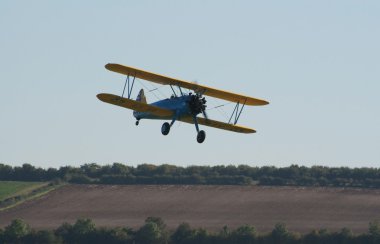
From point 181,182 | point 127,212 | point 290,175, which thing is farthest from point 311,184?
point 127,212

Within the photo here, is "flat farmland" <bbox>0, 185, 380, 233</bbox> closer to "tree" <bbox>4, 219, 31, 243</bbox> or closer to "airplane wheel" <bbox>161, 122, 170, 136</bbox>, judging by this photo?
"tree" <bbox>4, 219, 31, 243</bbox>

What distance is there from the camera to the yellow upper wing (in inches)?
2131

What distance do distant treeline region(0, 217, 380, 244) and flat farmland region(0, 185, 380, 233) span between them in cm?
327

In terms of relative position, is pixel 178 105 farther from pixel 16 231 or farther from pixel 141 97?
pixel 16 231

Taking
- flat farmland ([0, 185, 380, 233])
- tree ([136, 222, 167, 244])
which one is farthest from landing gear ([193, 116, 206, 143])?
flat farmland ([0, 185, 380, 233])

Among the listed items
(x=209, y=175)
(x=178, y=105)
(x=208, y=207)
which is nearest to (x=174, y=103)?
(x=178, y=105)

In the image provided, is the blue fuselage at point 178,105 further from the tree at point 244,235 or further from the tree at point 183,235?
the tree at point 183,235

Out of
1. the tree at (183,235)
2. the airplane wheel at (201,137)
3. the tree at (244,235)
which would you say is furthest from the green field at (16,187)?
the airplane wheel at (201,137)

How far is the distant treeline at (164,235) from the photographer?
288 feet

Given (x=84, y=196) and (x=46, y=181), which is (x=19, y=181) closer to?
(x=46, y=181)

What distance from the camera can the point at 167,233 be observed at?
299ft

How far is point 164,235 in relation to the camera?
9056cm

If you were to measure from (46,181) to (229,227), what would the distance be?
109ft

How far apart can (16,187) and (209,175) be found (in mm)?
20291
